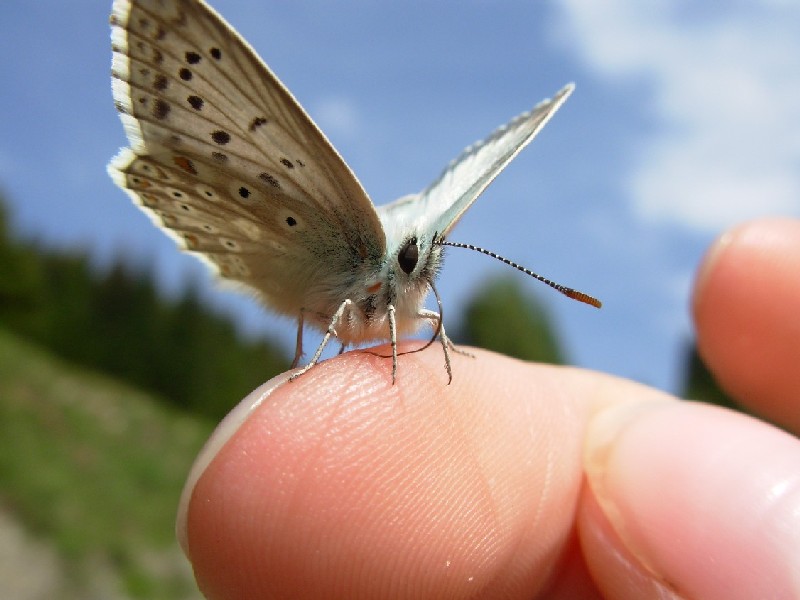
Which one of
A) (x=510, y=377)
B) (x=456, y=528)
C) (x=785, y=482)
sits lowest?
(x=456, y=528)

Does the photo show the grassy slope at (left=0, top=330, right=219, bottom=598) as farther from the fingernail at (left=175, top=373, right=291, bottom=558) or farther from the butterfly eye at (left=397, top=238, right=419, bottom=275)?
the butterfly eye at (left=397, top=238, right=419, bottom=275)

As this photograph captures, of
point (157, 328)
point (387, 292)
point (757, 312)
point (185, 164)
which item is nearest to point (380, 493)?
point (387, 292)

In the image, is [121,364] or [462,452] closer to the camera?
[462,452]

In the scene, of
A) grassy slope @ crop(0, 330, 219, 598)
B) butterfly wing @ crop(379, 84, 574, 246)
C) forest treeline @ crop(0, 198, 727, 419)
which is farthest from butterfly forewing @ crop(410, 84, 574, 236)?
forest treeline @ crop(0, 198, 727, 419)

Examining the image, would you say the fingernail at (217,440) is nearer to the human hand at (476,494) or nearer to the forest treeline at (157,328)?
the human hand at (476,494)

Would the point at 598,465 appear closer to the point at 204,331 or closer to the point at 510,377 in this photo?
the point at 510,377

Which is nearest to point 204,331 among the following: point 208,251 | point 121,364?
point 121,364

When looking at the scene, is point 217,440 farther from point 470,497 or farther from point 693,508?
point 693,508
